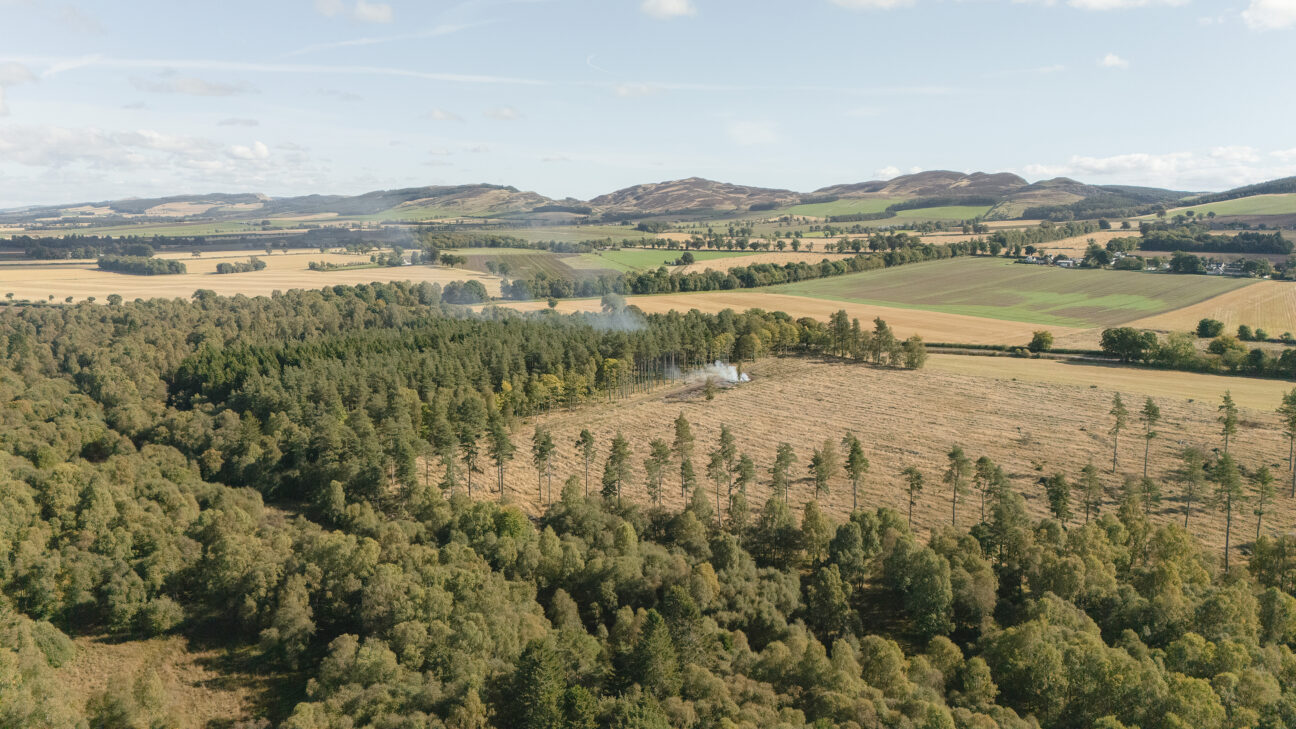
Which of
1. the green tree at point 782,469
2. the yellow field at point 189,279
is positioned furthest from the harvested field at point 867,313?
the green tree at point 782,469

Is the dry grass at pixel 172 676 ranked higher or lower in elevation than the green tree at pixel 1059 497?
lower

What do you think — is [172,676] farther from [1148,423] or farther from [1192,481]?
[1148,423]

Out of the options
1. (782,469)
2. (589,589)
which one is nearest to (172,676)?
(589,589)

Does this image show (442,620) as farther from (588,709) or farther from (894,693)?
(894,693)

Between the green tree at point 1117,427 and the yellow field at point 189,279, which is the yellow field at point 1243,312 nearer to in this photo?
the green tree at point 1117,427

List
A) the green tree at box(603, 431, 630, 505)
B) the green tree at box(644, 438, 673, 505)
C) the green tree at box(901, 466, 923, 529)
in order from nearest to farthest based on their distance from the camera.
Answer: the green tree at box(901, 466, 923, 529), the green tree at box(603, 431, 630, 505), the green tree at box(644, 438, 673, 505)

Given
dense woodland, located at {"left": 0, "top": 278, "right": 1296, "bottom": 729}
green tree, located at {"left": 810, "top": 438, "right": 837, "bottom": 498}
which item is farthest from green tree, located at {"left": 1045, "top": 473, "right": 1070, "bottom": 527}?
green tree, located at {"left": 810, "top": 438, "right": 837, "bottom": 498}

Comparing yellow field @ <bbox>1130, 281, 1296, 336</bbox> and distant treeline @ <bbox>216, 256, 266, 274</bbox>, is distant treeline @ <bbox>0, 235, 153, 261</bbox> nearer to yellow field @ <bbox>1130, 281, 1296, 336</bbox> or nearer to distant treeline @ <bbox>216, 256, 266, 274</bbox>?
distant treeline @ <bbox>216, 256, 266, 274</bbox>
